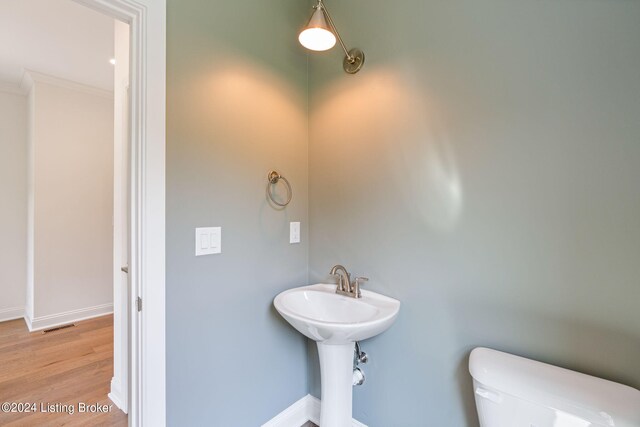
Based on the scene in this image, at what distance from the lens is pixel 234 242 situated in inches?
53.0

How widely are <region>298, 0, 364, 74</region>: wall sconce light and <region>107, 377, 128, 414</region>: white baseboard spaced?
233 centimetres

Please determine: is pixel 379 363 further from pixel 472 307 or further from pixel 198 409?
pixel 198 409

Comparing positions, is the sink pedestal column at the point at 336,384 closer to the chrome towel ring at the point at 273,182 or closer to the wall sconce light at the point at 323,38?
the chrome towel ring at the point at 273,182

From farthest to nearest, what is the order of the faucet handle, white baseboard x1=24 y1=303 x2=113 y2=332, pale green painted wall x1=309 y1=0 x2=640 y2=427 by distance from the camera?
white baseboard x1=24 y1=303 x2=113 y2=332 < the faucet handle < pale green painted wall x1=309 y1=0 x2=640 y2=427

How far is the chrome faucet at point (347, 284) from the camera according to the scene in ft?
4.61

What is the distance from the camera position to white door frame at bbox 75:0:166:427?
3.38 feet

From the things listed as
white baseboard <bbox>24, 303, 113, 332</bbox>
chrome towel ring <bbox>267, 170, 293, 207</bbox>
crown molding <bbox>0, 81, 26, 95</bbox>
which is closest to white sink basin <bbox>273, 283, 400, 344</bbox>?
chrome towel ring <bbox>267, 170, 293, 207</bbox>

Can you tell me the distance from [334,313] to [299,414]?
2.39 feet

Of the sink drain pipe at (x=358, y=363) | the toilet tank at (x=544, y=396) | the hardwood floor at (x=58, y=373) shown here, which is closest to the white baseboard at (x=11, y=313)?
the hardwood floor at (x=58, y=373)

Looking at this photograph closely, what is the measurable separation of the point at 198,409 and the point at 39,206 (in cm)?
293

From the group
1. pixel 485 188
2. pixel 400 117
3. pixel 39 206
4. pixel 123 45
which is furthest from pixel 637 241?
pixel 39 206

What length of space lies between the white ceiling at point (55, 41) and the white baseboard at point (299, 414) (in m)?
2.74

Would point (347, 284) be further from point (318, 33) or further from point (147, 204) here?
point (318, 33)

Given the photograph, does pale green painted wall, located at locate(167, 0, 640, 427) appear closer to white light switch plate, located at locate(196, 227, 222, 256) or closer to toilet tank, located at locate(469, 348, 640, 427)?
white light switch plate, located at locate(196, 227, 222, 256)
